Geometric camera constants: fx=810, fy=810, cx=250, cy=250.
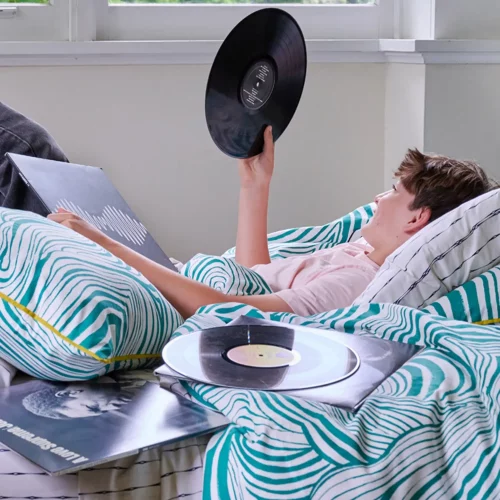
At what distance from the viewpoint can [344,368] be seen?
0.92 m

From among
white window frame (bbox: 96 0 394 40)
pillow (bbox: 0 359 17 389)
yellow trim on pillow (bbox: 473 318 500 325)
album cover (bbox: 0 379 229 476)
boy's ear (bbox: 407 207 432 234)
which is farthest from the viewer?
white window frame (bbox: 96 0 394 40)

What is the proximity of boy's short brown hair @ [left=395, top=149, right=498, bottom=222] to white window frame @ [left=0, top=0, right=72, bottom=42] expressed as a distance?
1163mm

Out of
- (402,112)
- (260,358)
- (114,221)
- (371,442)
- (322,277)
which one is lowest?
(371,442)

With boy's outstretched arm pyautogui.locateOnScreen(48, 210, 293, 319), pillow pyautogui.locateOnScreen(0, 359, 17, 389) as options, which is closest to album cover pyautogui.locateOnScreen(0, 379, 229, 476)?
pillow pyautogui.locateOnScreen(0, 359, 17, 389)

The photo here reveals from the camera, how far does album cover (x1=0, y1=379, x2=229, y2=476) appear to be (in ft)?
2.60

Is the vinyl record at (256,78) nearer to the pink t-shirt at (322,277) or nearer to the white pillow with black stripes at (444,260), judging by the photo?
the pink t-shirt at (322,277)

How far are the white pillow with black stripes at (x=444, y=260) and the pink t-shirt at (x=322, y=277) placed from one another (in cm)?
12

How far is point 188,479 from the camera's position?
0.88 m

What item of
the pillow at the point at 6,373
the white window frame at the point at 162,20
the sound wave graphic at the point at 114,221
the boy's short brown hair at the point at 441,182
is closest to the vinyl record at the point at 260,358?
the pillow at the point at 6,373

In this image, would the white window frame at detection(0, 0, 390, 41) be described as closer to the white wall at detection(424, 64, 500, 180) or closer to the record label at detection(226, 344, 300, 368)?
the white wall at detection(424, 64, 500, 180)

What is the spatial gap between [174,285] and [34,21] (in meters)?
1.28

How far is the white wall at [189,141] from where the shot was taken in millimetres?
2238

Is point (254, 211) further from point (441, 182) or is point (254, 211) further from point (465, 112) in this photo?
point (465, 112)

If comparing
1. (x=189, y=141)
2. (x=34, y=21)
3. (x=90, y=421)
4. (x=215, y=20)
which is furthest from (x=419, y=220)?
(x=34, y=21)
